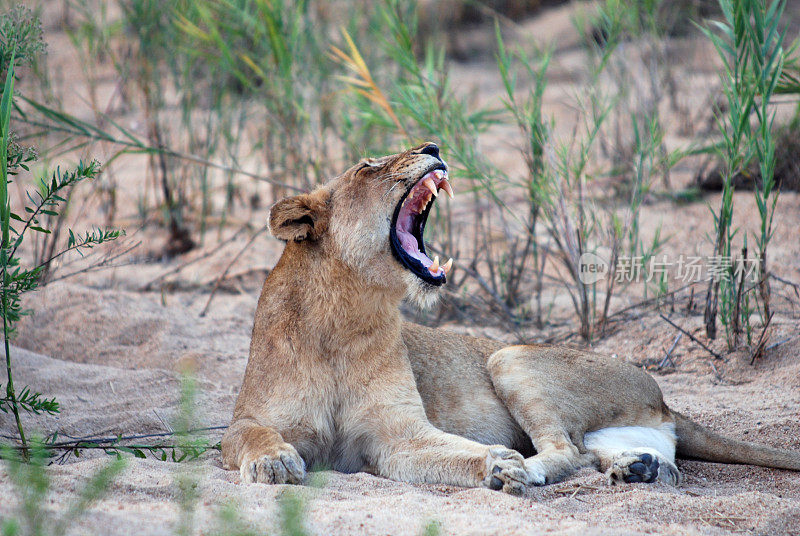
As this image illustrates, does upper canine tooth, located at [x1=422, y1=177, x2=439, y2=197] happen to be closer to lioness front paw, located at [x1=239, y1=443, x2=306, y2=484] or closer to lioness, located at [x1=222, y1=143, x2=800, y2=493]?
lioness, located at [x1=222, y1=143, x2=800, y2=493]

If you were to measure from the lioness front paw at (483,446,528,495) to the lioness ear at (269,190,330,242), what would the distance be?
1.26m

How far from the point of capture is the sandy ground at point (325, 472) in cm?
272

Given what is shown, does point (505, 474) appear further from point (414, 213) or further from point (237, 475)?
point (414, 213)

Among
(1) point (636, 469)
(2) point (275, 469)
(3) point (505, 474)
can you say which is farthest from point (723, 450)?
(2) point (275, 469)

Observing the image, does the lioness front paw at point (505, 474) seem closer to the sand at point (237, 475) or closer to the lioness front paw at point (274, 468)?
the sand at point (237, 475)

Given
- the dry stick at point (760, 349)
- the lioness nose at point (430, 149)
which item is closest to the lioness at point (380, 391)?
the lioness nose at point (430, 149)

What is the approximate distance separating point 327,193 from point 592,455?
1.74m

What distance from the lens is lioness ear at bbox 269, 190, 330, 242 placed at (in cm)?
367

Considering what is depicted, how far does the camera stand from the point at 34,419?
4207 mm

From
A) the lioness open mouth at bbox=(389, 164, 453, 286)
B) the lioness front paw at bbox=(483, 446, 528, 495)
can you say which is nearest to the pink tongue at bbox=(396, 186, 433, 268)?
the lioness open mouth at bbox=(389, 164, 453, 286)

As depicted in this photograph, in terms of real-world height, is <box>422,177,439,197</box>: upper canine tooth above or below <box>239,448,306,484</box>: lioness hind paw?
above

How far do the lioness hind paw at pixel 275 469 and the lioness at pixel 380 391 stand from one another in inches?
2.0

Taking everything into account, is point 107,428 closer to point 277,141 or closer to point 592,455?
point 592,455

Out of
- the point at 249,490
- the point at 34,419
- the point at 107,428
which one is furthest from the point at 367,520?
the point at 34,419
